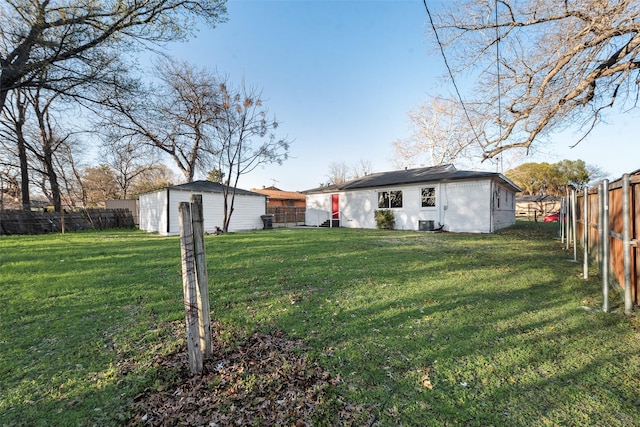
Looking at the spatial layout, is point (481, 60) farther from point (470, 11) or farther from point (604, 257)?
point (604, 257)

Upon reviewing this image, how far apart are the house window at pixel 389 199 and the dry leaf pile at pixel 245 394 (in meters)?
12.9

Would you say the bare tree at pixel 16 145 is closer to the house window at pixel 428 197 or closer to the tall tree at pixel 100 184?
the tall tree at pixel 100 184

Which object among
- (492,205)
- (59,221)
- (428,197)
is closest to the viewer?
(492,205)

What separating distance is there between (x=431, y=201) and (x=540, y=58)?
24.3 ft

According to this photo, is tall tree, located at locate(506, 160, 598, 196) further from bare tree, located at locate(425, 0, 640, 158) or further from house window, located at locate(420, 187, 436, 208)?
bare tree, located at locate(425, 0, 640, 158)

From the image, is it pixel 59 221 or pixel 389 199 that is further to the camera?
pixel 59 221

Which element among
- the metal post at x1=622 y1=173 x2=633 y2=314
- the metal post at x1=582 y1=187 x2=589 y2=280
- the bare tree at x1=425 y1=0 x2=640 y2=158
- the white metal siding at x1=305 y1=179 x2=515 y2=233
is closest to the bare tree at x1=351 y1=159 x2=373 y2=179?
the white metal siding at x1=305 y1=179 x2=515 y2=233

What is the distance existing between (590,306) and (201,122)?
21725mm

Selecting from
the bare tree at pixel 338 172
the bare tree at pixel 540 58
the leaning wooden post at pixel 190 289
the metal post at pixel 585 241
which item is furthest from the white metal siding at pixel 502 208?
the bare tree at pixel 338 172

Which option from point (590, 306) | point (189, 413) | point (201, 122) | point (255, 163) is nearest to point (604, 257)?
point (590, 306)

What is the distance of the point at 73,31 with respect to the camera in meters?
7.18

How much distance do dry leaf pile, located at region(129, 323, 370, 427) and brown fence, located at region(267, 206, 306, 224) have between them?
64.5 feet

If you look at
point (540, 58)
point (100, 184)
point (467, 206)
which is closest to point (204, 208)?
point (467, 206)

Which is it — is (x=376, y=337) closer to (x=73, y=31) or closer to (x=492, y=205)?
(x=73, y=31)
